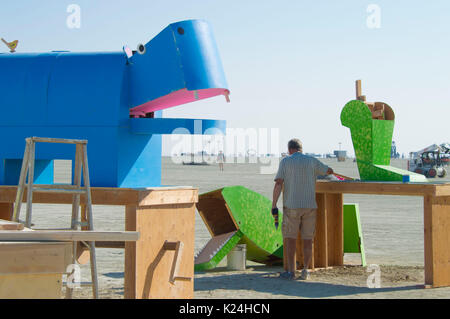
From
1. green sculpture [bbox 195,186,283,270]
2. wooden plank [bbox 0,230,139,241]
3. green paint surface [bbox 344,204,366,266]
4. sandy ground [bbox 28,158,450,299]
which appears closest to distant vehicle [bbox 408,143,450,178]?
sandy ground [bbox 28,158,450,299]

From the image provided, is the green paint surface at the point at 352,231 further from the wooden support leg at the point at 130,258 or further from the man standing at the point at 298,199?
the wooden support leg at the point at 130,258

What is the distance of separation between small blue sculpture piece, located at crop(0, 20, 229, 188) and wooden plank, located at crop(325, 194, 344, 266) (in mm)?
3424

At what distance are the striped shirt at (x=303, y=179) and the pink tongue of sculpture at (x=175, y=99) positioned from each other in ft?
6.47

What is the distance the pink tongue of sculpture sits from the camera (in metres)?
6.56

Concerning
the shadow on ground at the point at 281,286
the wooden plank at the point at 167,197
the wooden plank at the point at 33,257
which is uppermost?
the wooden plank at the point at 167,197

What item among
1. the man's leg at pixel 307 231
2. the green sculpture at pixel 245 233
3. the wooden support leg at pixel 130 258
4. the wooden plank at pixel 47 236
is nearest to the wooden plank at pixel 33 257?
the wooden plank at pixel 47 236

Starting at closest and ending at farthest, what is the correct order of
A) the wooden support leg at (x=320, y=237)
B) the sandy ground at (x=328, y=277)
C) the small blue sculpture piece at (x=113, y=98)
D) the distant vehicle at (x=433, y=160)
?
the small blue sculpture piece at (x=113, y=98) → the sandy ground at (x=328, y=277) → the wooden support leg at (x=320, y=237) → the distant vehicle at (x=433, y=160)

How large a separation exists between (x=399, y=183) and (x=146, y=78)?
138 inches

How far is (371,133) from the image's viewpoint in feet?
Result: 28.8

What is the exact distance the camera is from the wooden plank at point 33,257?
11.8 ft

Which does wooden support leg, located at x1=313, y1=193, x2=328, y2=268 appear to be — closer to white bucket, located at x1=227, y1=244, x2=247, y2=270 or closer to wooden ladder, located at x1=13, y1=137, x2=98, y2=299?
white bucket, located at x1=227, y1=244, x2=247, y2=270

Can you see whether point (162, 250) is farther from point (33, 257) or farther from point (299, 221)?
point (33, 257)

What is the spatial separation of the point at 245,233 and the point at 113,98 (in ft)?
11.4
